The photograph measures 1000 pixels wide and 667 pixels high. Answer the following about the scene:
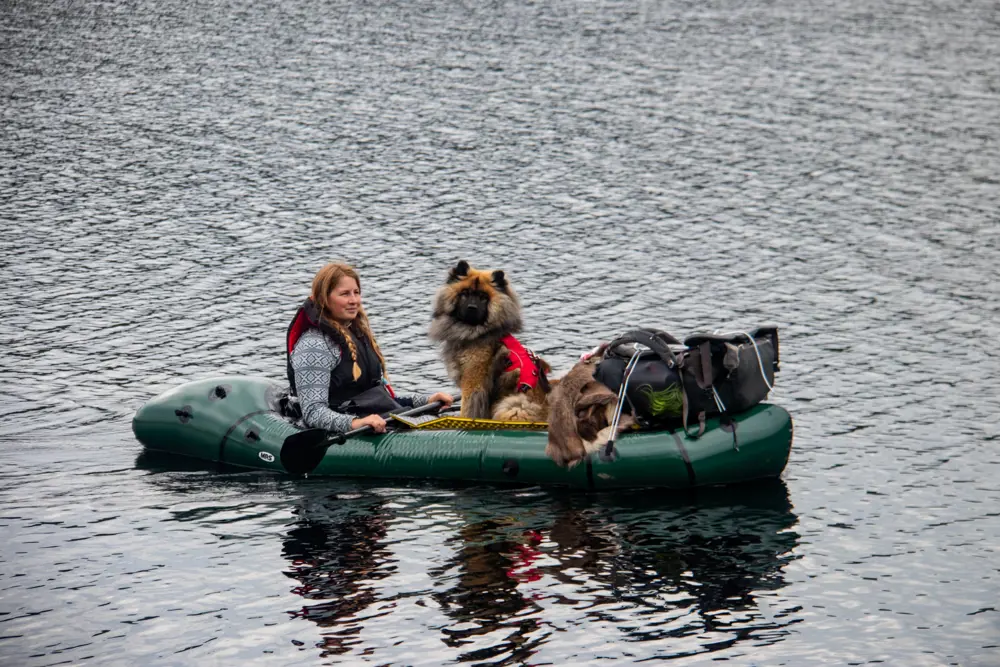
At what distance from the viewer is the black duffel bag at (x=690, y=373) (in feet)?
34.3

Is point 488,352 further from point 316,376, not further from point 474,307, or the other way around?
point 316,376

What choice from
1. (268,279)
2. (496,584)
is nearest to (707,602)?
(496,584)

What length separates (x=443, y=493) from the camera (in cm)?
1109

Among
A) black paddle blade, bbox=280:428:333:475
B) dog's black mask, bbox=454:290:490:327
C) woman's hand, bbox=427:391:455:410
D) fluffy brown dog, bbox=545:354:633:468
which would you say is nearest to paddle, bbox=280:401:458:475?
black paddle blade, bbox=280:428:333:475

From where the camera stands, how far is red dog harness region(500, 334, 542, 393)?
11.1m

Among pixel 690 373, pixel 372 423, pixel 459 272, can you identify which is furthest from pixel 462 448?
pixel 690 373

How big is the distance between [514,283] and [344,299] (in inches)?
315

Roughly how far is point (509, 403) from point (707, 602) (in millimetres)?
2889

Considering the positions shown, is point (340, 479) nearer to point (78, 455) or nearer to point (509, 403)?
point (509, 403)

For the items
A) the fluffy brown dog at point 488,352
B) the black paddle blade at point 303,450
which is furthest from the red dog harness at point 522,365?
the black paddle blade at point 303,450

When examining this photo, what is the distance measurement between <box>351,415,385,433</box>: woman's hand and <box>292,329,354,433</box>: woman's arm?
8 cm

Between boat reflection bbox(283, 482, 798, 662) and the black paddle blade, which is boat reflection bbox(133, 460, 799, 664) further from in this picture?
the black paddle blade

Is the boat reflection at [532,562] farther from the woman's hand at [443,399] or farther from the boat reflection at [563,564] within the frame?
the woman's hand at [443,399]

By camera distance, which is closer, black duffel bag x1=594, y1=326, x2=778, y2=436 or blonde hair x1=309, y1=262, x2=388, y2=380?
black duffel bag x1=594, y1=326, x2=778, y2=436
